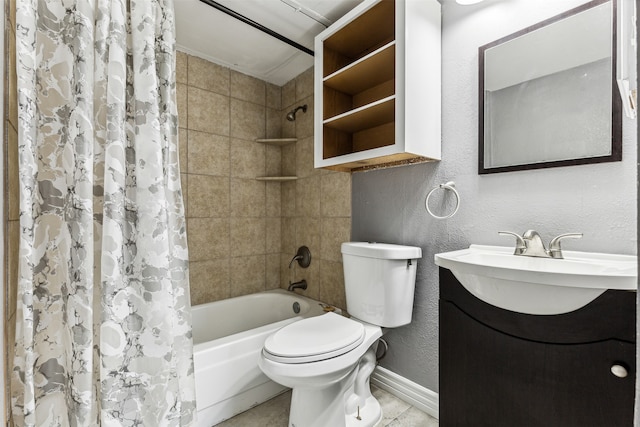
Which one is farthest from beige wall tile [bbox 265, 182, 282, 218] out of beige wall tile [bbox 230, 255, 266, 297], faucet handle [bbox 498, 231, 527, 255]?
faucet handle [bbox 498, 231, 527, 255]

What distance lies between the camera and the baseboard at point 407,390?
5.07 feet

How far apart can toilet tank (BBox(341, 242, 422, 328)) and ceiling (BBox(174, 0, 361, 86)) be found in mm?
1356

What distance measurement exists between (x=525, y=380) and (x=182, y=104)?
92.9 inches

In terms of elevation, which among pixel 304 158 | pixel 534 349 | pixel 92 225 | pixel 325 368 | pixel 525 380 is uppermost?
pixel 304 158

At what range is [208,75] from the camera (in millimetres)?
2238

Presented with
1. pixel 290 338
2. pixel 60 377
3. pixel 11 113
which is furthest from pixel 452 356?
pixel 11 113

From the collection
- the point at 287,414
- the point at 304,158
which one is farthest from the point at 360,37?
the point at 287,414

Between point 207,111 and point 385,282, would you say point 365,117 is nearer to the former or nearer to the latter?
point 385,282

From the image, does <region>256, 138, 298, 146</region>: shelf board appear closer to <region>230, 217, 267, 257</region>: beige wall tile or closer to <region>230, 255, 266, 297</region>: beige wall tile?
<region>230, 217, 267, 257</region>: beige wall tile

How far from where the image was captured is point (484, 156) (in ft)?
4.53

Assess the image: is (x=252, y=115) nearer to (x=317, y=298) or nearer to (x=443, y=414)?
(x=317, y=298)

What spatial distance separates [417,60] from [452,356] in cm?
130

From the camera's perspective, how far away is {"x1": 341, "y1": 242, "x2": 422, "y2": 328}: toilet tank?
1.52 meters

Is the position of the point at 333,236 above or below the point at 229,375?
above
